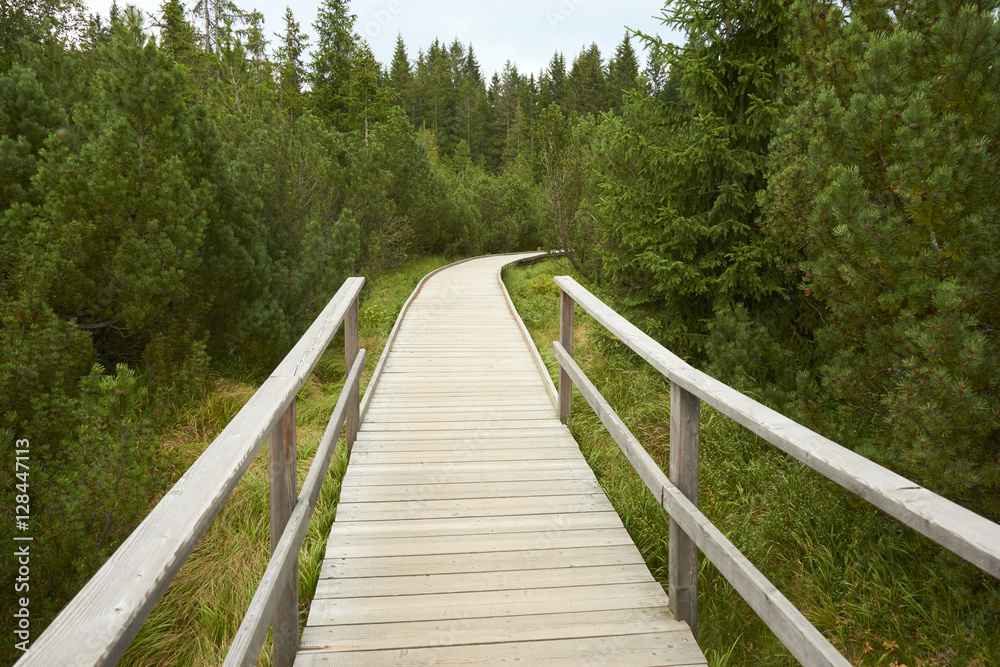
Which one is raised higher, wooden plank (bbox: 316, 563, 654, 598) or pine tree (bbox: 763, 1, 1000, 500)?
pine tree (bbox: 763, 1, 1000, 500)

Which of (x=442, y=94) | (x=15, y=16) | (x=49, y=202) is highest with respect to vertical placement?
(x=442, y=94)

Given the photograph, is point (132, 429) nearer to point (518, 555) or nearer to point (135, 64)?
point (518, 555)

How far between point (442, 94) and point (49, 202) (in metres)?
54.2

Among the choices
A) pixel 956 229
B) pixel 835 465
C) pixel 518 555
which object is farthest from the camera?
pixel 518 555

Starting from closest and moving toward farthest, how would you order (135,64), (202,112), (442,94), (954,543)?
(954,543) < (135,64) < (202,112) < (442,94)

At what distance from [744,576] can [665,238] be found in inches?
192

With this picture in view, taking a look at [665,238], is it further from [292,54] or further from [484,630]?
[292,54]

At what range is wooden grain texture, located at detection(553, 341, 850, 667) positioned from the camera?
158 centimetres

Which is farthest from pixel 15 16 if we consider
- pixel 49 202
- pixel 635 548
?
pixel 635 548

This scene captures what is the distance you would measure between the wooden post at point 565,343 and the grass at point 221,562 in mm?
1848

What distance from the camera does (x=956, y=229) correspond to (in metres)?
2.73

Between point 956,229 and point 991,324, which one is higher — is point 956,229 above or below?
above

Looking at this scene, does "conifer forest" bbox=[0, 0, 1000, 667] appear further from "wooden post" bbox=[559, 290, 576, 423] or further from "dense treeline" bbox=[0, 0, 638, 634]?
"wooden post" bbox=[559, 290, 576, 423]

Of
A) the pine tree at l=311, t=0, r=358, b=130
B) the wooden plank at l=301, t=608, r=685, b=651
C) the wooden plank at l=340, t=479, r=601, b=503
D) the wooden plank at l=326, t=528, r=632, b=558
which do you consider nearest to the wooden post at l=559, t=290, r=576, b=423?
the wooden plank at l=340, t=479, r=601, b=503
